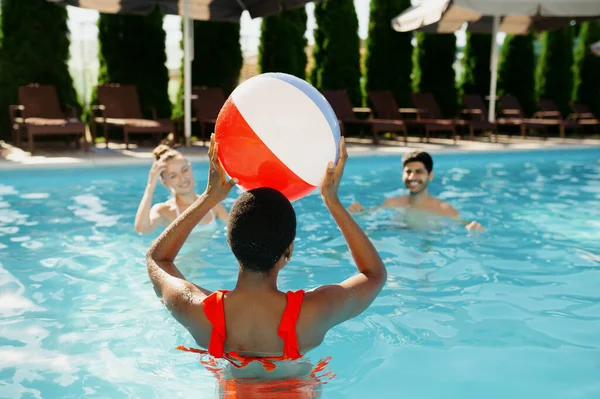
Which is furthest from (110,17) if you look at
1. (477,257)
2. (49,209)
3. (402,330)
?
(402,330)

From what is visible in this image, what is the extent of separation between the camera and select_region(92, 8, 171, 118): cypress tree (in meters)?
12.9

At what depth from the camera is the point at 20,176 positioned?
8.59m

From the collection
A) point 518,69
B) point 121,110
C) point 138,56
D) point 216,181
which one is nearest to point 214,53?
point 138,56

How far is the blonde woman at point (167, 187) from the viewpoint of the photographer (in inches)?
174

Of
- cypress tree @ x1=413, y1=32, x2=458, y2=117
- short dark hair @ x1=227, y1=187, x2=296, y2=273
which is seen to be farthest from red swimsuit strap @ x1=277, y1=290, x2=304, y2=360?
cypress tree @ x1=413, y1=32, x2=458, y2=117

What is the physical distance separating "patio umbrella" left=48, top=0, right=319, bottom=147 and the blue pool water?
4186mm

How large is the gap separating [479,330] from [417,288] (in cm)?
74

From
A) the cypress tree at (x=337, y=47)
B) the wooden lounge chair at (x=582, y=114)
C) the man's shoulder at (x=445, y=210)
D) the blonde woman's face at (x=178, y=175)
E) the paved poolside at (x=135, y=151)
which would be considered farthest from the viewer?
the wooden lounge chair at (x=582, y=114)

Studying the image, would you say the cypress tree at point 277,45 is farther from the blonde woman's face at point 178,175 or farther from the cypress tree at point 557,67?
the blonde woman's face at point 178,175

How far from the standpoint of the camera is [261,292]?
2027 millimetres

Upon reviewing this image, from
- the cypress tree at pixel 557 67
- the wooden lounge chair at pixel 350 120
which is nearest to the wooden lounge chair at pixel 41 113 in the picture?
the wooden lounge chair at pixel 350 120

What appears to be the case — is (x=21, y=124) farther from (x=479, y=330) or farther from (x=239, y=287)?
(x=239, y=287)

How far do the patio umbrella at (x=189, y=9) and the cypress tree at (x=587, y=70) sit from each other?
439 inches

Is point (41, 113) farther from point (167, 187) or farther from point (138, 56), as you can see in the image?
point (167, 187)
